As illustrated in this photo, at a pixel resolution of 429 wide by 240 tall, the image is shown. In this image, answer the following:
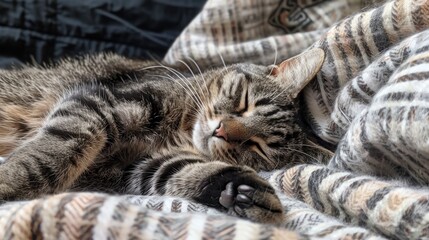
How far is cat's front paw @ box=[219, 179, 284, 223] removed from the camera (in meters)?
0.94

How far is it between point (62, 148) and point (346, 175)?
554 mm

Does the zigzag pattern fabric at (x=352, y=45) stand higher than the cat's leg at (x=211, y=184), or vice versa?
the zigzag pattern fabric at (x=352, y=45)

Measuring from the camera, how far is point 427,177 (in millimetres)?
907

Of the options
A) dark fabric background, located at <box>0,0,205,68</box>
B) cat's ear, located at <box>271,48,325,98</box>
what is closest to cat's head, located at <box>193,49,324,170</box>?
cat's ear, located at <box>271,48,325,98</box>

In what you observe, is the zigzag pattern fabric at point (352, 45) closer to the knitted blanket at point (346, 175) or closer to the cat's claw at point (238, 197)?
the knitted blanket at point (346, 175)

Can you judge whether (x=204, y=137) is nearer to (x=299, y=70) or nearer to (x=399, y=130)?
(x=299, y=70)

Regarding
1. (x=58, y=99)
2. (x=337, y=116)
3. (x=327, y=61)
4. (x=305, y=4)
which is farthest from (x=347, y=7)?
(x=58, y=99)

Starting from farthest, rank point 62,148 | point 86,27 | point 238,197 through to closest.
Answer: point 86,27 → point 62,148 → point 238,197

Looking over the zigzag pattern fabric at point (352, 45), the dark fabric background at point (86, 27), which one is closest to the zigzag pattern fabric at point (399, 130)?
the zigzag pattern fabric at point (352, 45)

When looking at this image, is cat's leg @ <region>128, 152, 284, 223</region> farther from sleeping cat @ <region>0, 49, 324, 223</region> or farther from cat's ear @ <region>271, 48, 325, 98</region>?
cat's ear @ <region>271, 48, 325, 98</region>

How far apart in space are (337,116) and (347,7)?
0.65 metres

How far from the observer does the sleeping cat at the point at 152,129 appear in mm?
1109

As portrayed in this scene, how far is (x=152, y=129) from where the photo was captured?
137 cm

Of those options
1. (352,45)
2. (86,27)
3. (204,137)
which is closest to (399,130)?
(352,45)
